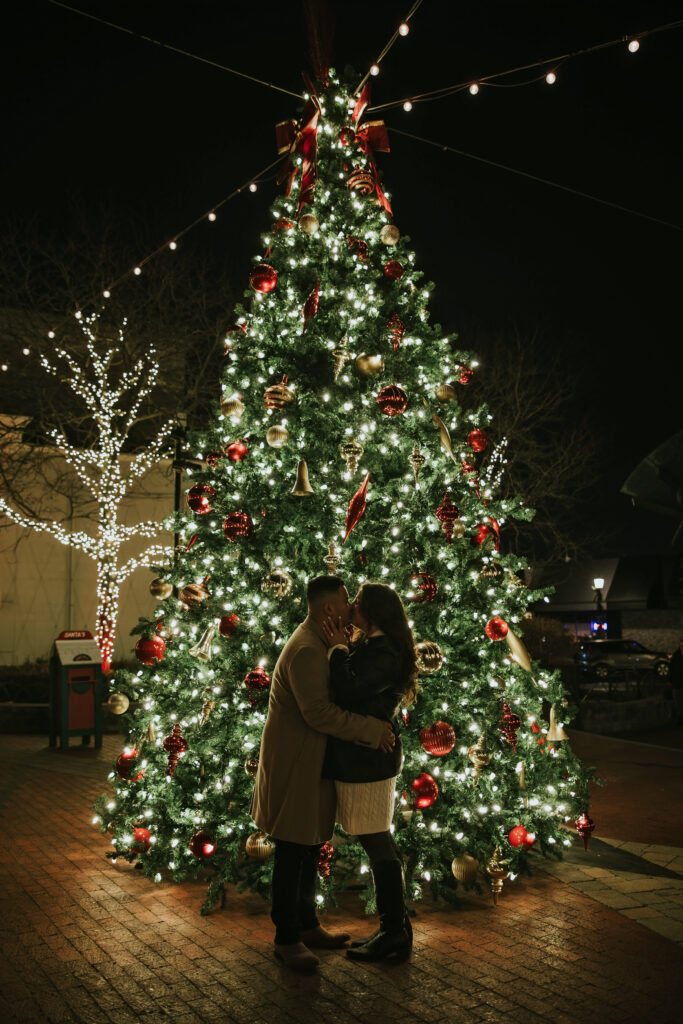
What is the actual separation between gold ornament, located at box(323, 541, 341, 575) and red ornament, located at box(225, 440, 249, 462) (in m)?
0.93

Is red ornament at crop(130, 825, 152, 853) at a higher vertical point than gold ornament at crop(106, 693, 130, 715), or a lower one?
lower

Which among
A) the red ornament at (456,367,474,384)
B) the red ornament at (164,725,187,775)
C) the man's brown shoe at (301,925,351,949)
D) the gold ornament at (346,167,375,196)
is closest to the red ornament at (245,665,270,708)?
the red ornament at (164,725,187,775)

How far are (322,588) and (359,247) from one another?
2997mm

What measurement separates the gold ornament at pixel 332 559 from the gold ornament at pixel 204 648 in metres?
0.89

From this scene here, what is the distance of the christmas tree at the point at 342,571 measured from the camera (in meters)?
5.29

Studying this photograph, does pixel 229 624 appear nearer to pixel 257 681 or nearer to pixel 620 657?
pixel 257 681

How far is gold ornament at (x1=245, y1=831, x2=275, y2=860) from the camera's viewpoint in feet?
16.4

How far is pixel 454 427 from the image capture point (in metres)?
6.15

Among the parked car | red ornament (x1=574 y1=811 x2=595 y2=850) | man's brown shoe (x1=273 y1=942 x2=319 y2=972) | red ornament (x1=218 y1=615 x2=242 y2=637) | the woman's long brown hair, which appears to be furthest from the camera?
the parked car

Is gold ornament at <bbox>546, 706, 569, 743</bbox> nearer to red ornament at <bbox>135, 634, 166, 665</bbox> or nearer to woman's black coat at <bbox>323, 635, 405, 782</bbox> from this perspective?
woman's black coat at <bbox>323, 635, 405, 782</bbox>

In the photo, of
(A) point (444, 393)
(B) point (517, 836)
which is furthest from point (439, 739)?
(A) point (444, 393)

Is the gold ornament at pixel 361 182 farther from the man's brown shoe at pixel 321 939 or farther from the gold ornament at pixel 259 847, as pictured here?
the man's brown shoe at pixel 321 939

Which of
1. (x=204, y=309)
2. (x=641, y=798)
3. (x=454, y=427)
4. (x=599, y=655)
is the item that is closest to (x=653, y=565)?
(x=599, y=655)

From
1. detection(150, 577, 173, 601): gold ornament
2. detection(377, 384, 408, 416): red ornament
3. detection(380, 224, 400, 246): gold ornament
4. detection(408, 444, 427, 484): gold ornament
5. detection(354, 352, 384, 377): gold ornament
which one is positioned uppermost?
detection(380, 224, 400, 246): gold ornament
